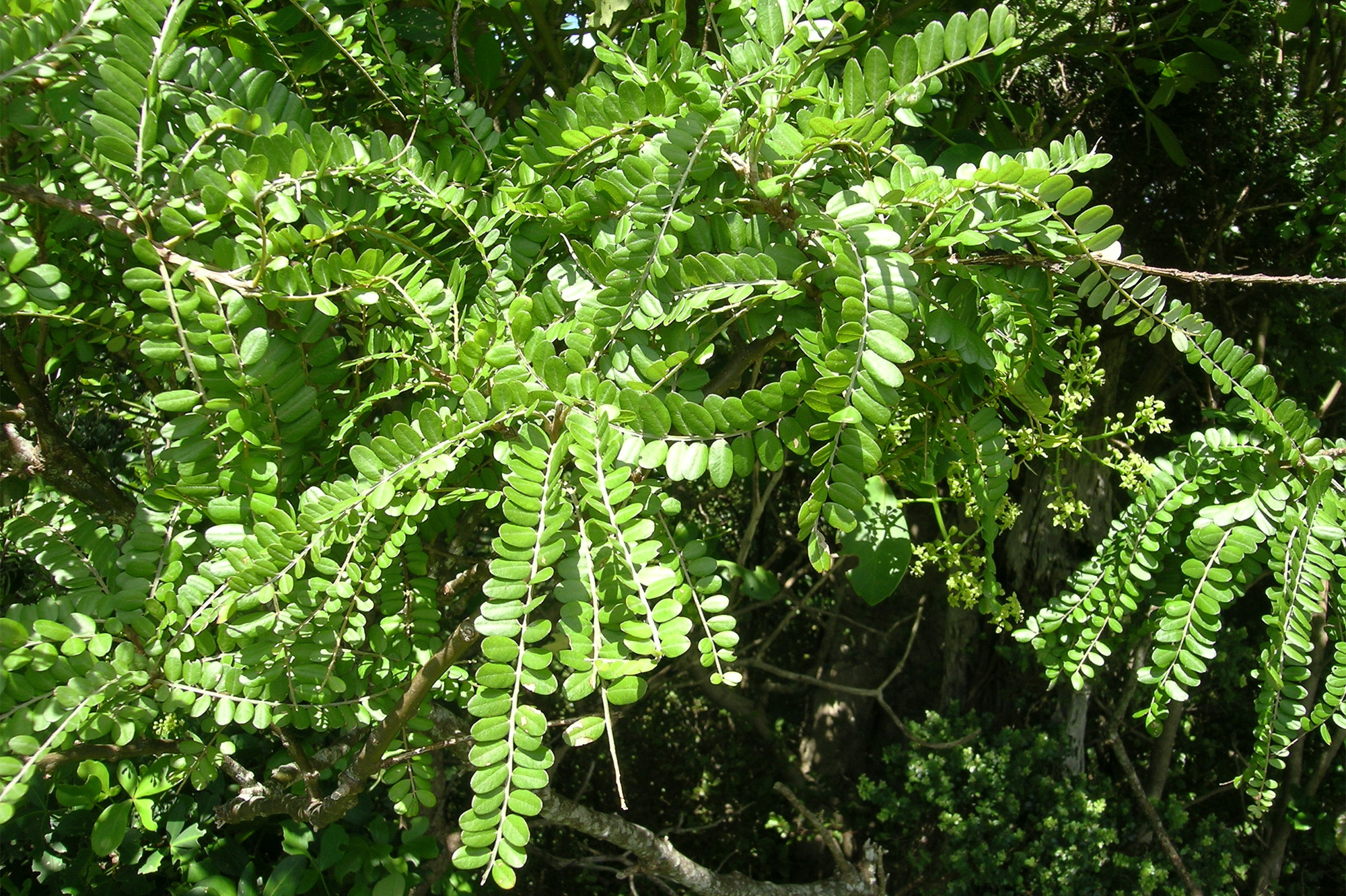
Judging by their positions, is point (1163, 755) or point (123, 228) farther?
point (1163, 755)

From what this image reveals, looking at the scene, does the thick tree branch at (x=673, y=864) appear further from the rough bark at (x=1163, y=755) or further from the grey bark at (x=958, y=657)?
the rough bark at (x=1163, y=755)

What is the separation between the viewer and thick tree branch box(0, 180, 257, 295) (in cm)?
82

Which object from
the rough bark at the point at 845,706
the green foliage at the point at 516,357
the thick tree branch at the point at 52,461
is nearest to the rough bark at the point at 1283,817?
the rough bark at the point at 845,706

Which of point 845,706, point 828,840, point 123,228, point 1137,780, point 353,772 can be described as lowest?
point 845,706

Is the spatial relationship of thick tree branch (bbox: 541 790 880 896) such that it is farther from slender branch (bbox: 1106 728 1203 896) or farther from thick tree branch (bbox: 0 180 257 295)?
thick tree branch (bbox: 0 180 257 295)

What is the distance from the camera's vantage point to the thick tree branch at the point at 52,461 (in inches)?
46.8

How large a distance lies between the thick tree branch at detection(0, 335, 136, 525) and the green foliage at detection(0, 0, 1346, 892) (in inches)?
5.5

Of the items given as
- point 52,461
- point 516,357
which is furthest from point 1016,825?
point 52,461

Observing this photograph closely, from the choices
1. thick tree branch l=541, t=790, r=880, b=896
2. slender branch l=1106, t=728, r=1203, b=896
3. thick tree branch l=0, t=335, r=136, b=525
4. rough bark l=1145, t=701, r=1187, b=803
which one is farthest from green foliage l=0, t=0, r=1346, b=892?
rough bark l=1145, t=701, r=1187, b=803

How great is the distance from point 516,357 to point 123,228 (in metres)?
0.38

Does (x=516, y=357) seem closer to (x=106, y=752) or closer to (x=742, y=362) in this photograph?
(x=742, y=362)

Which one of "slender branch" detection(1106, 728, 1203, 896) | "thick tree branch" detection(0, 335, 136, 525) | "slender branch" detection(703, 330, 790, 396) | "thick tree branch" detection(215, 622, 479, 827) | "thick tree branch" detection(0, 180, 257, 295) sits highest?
"thick tree branch" detection(0, 180, 257, 295)

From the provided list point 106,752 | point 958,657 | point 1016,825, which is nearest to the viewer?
point 106,752

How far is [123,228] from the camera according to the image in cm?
83
